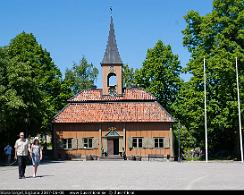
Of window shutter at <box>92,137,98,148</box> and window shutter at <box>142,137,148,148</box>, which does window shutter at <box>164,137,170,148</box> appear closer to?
window shutter at <box>142,137,148,148</box>

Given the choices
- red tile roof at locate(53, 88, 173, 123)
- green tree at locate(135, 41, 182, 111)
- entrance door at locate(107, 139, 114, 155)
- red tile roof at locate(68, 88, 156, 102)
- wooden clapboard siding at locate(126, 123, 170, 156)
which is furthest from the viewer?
green tree at locate(135, 41, 182, 111)

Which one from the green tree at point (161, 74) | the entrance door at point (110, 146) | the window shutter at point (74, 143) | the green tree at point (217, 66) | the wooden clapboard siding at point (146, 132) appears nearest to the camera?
the green tree at point (217, 66)

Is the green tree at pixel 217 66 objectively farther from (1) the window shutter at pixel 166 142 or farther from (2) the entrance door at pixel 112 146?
(2) the entrance door at pixel 112 146

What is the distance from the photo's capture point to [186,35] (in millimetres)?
45469

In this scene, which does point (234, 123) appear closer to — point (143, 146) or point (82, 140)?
point (143, 146)

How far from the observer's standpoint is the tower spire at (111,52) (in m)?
51.8

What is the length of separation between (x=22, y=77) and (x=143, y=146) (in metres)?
18.6

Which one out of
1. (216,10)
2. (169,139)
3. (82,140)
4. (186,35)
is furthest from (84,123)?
(216,10)

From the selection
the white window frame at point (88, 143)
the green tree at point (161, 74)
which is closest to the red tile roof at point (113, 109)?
the white window frame at point (88, 143)

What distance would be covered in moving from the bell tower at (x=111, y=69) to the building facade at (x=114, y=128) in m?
1.10

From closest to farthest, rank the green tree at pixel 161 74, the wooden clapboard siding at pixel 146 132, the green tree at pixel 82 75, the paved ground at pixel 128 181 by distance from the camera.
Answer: the paved ground at pixel 128 181, the wooden clapboard siding at pixel 146 132, the green tree at pixel 161 74, the green tree at pixel 82 75

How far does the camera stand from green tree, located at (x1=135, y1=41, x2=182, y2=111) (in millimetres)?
56562

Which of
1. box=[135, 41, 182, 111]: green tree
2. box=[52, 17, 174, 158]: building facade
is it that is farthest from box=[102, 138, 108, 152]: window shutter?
box=[135, 41, 182, 111]: green tree

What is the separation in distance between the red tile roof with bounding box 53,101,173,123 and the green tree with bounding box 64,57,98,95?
31.4m
